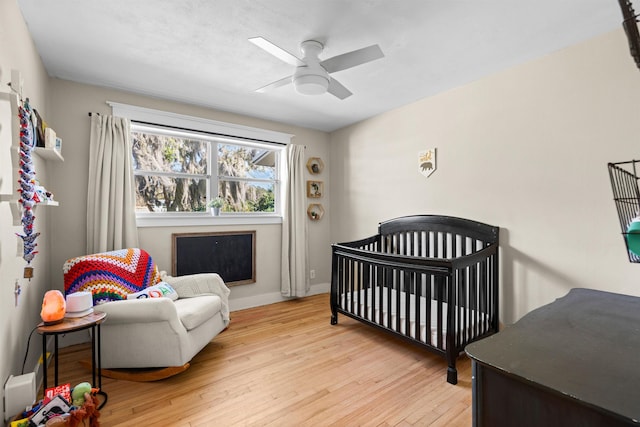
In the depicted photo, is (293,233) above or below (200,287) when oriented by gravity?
above

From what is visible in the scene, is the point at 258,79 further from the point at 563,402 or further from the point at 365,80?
the point at 563,402

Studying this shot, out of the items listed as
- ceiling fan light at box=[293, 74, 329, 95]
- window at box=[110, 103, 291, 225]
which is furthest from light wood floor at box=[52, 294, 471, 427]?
ceiling fan light at box=[293, 74, 329, 95]

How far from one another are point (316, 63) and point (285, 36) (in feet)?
0.98

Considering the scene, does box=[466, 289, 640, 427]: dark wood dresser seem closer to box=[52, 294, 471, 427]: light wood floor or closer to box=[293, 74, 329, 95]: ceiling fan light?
box=[52, 294, 471, 427]: light wood floor

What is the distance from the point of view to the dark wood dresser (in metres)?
0.65

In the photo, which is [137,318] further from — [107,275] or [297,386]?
[297,386]

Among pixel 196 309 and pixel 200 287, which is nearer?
pixel 196 309

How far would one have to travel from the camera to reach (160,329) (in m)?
2.04

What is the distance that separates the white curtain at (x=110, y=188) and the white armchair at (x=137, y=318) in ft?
1.25

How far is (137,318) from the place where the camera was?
1999 millimetres

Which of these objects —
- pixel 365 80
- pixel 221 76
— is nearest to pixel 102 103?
pixel 221 76

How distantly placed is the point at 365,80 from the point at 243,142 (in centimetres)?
168

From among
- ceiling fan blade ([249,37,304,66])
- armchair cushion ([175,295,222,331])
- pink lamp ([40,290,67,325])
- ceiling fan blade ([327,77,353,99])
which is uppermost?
ceiling fan blade ([249,37,304,66])

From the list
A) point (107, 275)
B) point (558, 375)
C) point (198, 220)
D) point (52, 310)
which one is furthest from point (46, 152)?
point (558, 375)
